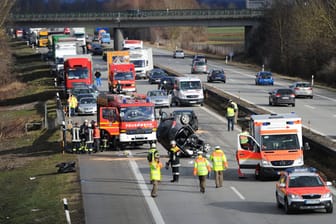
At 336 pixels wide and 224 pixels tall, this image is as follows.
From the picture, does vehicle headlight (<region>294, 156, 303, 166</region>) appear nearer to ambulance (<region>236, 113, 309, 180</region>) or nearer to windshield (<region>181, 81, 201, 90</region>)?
ambulance (<region>236, 113, 309, 180</region>)

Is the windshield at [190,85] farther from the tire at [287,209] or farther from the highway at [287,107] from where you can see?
the tire at [287,209]

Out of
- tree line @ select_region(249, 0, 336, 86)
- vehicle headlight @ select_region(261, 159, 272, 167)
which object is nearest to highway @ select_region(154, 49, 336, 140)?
tree line @ select_region(249, 0, 336, 86)

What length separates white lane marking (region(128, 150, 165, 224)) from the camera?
25344 mm

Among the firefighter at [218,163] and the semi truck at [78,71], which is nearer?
the firefighter at [218,163]

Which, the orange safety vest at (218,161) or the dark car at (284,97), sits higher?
the orange safety vest at (218,161)

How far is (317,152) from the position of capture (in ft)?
120

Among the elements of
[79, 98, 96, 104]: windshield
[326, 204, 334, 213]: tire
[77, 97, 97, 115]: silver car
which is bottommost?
[77, 97, 97, 115]: silver car

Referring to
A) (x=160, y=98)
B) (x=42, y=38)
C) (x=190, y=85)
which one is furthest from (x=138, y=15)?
(x=160, y=98)

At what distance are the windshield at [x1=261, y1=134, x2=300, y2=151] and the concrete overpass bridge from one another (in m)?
92.6

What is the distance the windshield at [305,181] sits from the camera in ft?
81.6

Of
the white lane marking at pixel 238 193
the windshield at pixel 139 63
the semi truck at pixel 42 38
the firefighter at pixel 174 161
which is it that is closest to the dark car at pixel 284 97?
the windshield at pixel 139 63

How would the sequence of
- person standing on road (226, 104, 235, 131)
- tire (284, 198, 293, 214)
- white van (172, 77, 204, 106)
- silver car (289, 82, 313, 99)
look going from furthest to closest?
silver car (289, 82, 313, 99)
white van (172, 77, 204, 106)
person standing on road (226, 104, 235, 131)
tire (284, 198, 293, 214)

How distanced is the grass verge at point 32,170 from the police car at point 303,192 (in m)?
5.80

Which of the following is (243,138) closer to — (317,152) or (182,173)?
(182,173)
